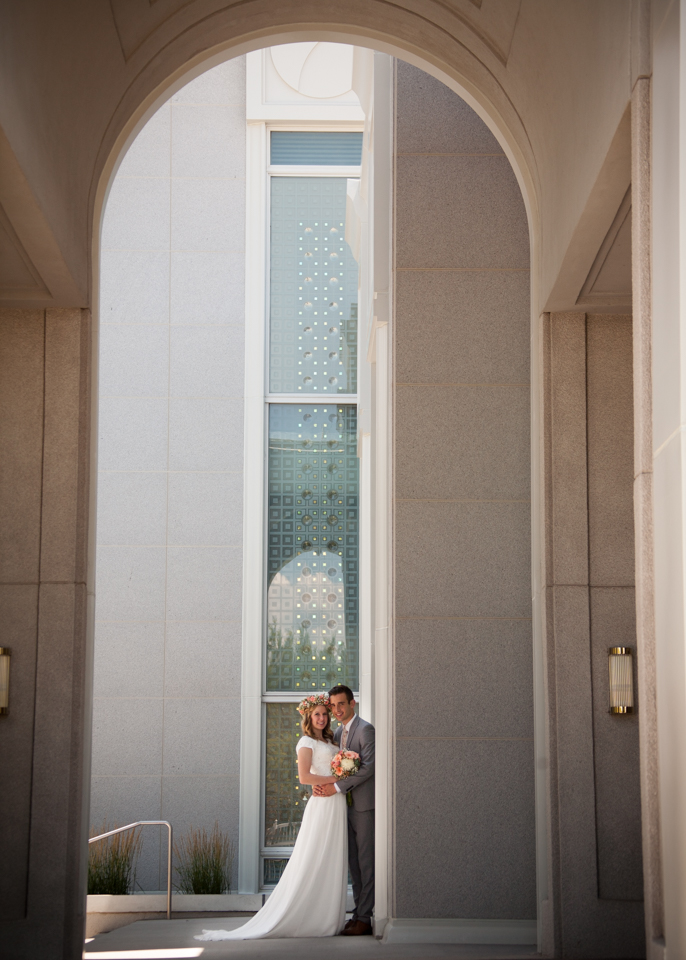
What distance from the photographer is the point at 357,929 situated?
8.63 metres

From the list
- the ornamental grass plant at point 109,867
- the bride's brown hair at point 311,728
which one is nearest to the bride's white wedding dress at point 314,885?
the bride's brown hair at point 311,728

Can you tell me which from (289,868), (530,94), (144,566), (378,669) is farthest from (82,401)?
(144,566)

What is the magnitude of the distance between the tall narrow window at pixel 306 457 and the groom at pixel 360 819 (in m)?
4.37

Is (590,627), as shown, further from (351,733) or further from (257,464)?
(257,464)

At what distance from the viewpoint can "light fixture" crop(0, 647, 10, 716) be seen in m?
5.51

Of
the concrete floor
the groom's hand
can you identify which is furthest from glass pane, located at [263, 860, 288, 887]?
the concrete floor

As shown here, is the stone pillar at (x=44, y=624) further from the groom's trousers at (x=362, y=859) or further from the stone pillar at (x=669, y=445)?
the groom's trousers at (x=362, y=859)

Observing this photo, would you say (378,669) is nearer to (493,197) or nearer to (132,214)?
(493,197)

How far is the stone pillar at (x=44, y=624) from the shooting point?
5363 mm

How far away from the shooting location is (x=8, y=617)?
5609 mm

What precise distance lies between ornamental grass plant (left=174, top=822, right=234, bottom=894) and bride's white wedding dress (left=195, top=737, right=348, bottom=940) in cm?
371

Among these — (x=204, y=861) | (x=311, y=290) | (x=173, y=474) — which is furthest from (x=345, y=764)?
(x=311, y=290)

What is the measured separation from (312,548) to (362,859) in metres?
5.58

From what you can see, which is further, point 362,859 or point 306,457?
point 306,457
